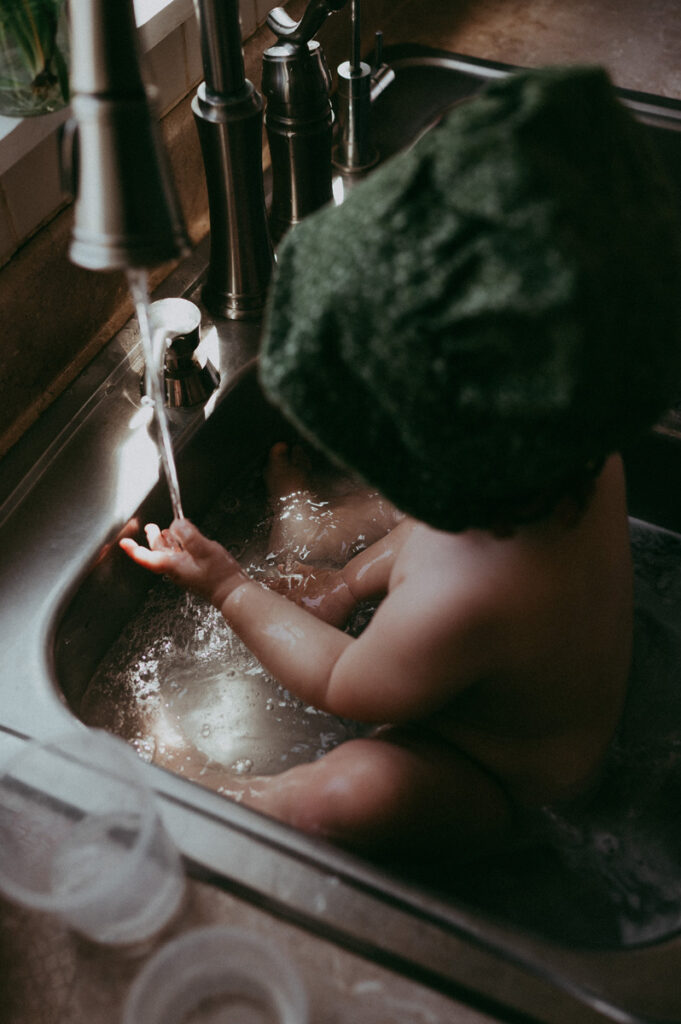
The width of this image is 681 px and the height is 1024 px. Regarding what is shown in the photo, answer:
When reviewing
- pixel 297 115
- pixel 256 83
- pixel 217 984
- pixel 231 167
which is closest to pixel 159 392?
pixel 231 167

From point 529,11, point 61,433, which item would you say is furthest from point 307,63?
point 529,11

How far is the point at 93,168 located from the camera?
53 cm

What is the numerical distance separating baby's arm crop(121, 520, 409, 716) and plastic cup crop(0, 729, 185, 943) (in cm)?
22

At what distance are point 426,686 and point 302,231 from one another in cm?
41

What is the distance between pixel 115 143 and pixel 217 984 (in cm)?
55

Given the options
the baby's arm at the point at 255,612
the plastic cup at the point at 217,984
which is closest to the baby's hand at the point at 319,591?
the baby's arm at the point at 255,612

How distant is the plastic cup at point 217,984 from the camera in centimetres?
56

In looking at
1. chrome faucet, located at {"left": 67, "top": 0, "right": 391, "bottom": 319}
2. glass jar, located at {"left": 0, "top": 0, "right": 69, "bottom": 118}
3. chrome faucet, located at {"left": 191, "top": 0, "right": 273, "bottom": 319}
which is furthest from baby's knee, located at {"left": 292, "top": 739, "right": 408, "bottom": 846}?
glass jar, located at {"left": 0, "top": 0, "right": 69, "bottom": 118}

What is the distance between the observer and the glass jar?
0.83m

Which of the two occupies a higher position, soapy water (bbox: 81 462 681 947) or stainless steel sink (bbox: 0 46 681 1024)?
stainless steel sink (bbox: 0 46 681 1024)

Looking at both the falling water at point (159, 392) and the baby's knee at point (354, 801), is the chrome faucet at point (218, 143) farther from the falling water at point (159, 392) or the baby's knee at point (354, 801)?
the baby's knee at point (354, 801)

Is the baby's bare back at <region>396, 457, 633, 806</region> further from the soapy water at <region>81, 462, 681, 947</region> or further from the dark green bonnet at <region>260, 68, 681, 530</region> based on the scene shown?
the dark green bonnet at <region>260, 68, 681, 530</region>

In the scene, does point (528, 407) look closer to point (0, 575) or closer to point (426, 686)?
point (426, 686)

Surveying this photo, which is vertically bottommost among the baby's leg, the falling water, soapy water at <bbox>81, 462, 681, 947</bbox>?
soapy water at <bbox>81, 462, 681, 947</bbox>
